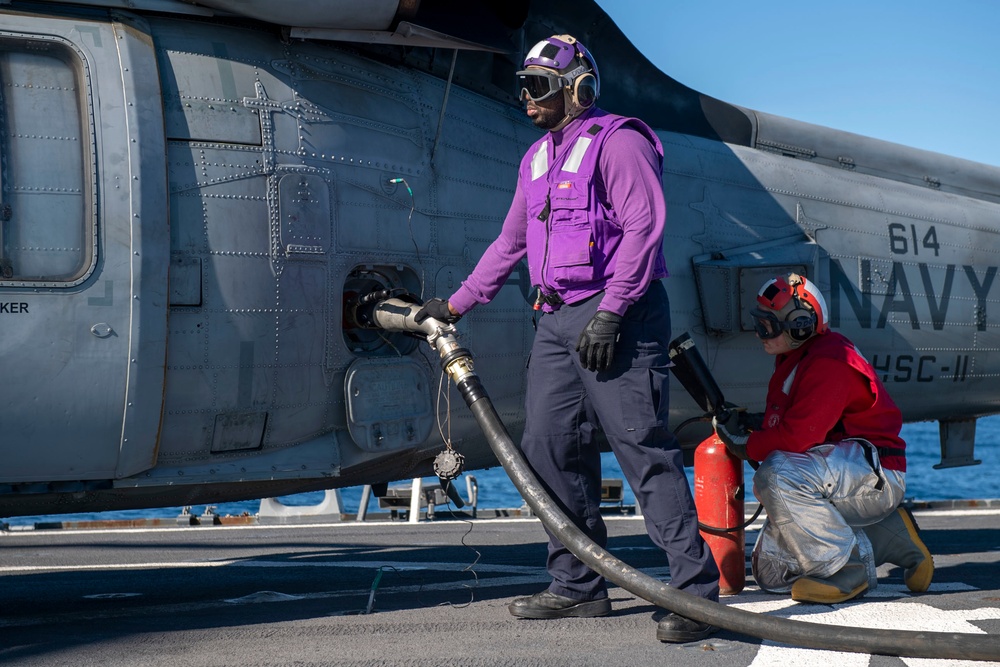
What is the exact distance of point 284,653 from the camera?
4008mm

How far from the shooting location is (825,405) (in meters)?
5.02

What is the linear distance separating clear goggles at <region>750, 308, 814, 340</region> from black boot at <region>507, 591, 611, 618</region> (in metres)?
1.67

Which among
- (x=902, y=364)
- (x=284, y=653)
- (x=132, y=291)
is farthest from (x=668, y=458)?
(x=902, y=364)

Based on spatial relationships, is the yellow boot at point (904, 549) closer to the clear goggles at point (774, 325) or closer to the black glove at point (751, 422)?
the black glove at point (751, 422)

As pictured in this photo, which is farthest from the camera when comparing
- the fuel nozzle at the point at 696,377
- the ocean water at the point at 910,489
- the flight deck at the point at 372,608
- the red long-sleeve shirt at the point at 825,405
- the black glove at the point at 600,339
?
the ocean water at the point at 910,489

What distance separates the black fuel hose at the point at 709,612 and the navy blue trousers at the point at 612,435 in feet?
0.79

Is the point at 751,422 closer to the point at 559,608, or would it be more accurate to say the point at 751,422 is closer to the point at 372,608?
the point at 559,608

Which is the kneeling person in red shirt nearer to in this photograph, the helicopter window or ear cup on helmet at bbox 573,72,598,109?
ear cup on helmet at bbox 573,72,598,109

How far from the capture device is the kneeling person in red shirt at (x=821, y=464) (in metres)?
4.91

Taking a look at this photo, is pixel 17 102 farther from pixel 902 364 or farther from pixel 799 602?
pixel 902 364

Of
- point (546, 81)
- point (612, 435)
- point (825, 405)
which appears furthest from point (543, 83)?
point (825, 405)

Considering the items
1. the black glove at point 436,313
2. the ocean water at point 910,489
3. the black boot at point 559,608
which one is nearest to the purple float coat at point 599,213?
the black glove at point 436,313

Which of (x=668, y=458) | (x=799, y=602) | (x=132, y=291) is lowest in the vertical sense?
(x=799, y=602)

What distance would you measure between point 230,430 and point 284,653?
1.23 meters
